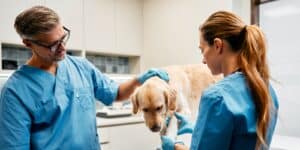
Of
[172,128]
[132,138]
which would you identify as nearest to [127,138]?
[132,138]

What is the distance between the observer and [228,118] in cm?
87

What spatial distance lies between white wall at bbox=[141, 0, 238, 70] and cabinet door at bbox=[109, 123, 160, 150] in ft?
2.64

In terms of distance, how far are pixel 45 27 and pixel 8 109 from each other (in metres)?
0.35

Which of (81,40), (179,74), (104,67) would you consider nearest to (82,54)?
(81,40)

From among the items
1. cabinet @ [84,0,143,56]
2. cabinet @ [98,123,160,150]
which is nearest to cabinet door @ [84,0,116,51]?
cabinet @ [84,0,143,56]

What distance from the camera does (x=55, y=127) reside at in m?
1.29

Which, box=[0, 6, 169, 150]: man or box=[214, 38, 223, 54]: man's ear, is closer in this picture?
box=[214, 38, 223, 54]: man's ear

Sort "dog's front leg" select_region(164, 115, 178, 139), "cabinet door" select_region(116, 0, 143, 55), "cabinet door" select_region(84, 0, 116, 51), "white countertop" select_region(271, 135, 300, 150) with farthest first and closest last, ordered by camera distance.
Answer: "cabinet door" select_region(116, 0, 143, 55) < "cabinet door" select_region(84, 0, 116, 51) < "white countertop" select_region(271, 135, 300, 150) < "dog's front leg" select_region(164, 115, 178, 139)

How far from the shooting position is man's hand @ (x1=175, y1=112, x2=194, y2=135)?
1312 millimetres

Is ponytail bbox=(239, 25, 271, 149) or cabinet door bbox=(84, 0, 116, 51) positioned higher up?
cabinet door bbox=(84, 0, 116, 51)

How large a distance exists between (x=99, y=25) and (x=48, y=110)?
6.66 ft

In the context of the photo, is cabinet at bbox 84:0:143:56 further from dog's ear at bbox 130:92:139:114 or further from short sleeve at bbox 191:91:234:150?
short sleeve at bbox 191:91:234:150

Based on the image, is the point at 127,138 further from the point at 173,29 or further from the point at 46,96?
the point at 46,96

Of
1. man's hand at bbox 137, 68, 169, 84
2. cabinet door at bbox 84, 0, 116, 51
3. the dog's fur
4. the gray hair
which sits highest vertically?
cabinet door at bbox 84, 0, 116, 51
